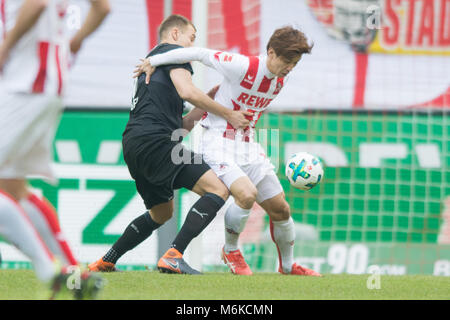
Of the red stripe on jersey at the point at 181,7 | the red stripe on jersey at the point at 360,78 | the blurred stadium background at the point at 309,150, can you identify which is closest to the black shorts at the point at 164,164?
the blurred stadium background at the point at 309,150

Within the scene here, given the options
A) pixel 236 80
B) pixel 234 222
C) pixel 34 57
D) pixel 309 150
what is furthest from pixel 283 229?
pixel 309 150

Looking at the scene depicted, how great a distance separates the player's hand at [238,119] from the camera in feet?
16.0

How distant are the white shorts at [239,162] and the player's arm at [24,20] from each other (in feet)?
6.83

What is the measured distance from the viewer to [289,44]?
15.5 feet

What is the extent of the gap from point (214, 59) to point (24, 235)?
215 centimetres

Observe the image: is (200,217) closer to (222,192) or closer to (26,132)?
(222,192)

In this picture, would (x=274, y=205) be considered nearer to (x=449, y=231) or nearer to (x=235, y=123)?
(x=235, y=123)

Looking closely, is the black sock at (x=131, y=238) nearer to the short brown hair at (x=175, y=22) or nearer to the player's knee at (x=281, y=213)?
the player's knee at (x=281, y=213)

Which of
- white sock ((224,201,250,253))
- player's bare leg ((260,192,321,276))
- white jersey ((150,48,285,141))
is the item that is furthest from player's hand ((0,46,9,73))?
player's bare leg ((260,192,321,276))
